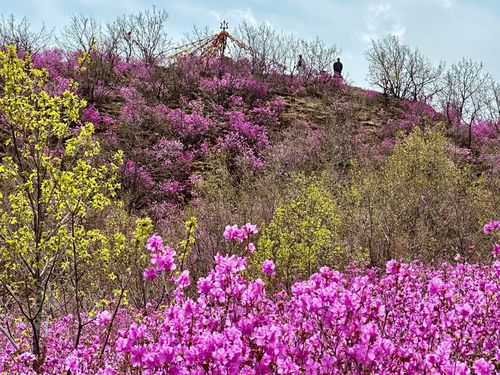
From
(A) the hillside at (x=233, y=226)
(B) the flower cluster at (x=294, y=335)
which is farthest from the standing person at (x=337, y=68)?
(B) the flower cluster at (x=294, y=335)

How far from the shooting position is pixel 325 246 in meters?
12.3

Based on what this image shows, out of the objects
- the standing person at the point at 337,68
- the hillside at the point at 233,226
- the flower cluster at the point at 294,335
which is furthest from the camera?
the standing person at the point at 337,68

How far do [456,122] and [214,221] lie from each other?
3190cm

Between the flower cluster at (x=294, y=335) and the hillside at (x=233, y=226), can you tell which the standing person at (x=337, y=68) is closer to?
the hillside at (x=233, y=226)

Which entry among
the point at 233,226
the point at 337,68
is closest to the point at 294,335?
the point at 233,226

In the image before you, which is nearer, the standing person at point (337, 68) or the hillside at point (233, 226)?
the hillside at point (233, 226)

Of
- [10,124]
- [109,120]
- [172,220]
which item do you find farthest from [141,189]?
[10,124]

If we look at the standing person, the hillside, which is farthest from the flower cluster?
the standing person

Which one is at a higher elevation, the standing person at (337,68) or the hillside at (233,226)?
the standing person at (337,68)

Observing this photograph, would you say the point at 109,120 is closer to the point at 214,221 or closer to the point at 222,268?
the point at 214,221

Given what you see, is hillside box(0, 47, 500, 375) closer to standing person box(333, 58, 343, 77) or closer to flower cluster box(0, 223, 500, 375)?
flower cluster box(0, 223, 500, 375)

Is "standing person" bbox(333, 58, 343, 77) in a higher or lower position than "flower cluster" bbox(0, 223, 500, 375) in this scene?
higher

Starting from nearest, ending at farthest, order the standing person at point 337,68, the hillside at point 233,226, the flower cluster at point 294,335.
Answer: the flower cluster at point 294,335
the hillside at point 233,226
the standing person at point 337,68

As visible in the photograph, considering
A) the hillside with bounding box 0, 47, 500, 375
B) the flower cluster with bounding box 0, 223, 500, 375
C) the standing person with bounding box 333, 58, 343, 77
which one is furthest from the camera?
the standing person with bounding box 333, 58, 343, 77
